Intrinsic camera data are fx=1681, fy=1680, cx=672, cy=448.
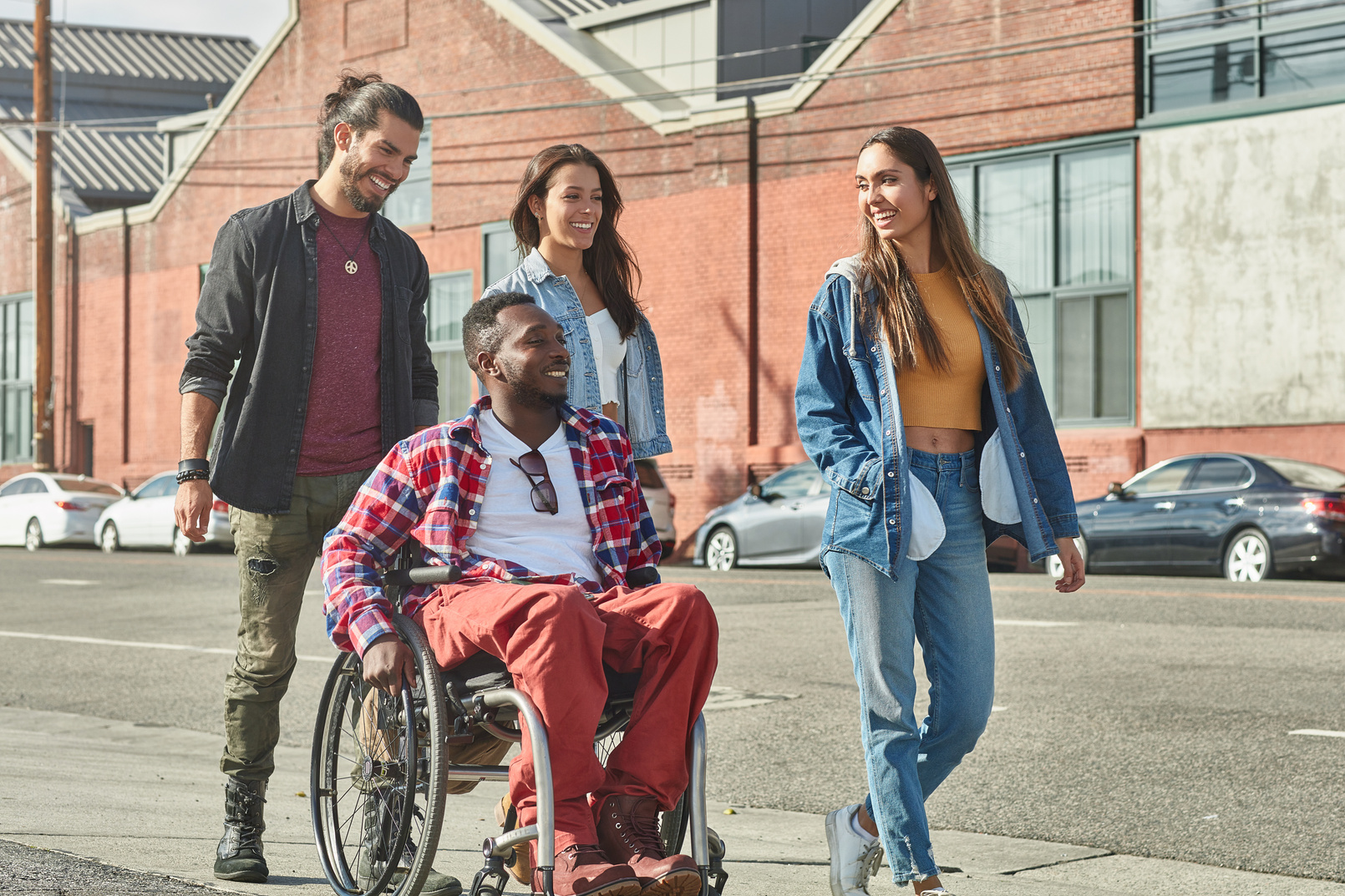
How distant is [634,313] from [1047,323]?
1868 centimetres

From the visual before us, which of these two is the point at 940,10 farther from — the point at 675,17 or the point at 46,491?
the point at 46,491

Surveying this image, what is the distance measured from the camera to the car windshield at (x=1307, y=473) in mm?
16641

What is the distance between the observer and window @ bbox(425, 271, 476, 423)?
98.9ft

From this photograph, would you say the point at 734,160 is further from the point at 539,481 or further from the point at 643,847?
the point at 643,847

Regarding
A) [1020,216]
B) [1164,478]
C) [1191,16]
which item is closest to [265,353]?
[1164,478]

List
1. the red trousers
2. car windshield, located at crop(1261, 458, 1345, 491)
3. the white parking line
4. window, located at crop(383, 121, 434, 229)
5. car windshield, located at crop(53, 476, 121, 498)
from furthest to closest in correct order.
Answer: window, located at crop(383, 121, 434, 229) < car windshield, located at crop(53, 476, 121, 498) < car windshield, located at crop(1261, 458, 1345, 491) < the white parking line < the red trousers

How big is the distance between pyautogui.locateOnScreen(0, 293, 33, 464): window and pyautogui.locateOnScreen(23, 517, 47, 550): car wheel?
1140cm

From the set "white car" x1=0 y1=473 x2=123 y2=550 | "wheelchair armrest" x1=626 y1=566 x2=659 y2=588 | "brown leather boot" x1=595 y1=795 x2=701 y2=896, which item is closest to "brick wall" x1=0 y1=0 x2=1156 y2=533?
"white car" x1=0 y1=473 x2=123 y2=550

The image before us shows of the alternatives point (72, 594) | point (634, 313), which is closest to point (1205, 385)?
point (72, 594)

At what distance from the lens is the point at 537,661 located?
379 centimetres

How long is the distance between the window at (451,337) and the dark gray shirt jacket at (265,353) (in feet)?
81.5

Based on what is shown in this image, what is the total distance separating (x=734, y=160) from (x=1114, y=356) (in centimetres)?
679

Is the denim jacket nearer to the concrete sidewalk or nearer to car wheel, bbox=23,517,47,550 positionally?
the concrete sidewalk

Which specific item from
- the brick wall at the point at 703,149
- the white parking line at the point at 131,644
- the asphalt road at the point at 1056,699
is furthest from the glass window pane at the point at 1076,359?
the white parking line at the point at 131,644
